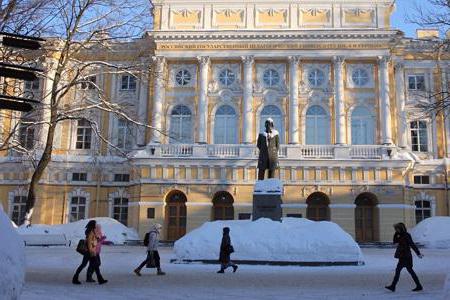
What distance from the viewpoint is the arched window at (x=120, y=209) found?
38.0 metres

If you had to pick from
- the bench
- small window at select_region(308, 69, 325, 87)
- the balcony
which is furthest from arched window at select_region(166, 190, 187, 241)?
small window at select_region(308, 69, 325, 87)

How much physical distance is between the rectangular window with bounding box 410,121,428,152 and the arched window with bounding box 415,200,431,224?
12.1ft

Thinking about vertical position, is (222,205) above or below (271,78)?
below

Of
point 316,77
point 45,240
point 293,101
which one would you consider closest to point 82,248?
point 45,240

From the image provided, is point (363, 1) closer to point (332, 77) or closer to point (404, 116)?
point (332, 77)

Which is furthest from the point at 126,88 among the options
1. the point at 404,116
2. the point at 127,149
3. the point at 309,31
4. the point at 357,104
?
the point at 404,116

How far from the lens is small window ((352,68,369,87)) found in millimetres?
38031

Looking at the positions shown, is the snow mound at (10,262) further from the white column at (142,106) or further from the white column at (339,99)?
the white column at (142,106)

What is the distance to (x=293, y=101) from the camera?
122 feet

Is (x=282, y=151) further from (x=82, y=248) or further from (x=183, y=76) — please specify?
(x=82, y=248)

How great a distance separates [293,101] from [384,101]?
6.08m

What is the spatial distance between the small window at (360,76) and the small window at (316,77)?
2.19 metres

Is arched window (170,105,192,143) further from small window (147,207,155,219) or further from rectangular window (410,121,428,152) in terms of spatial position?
rectangular window (410,121,428,152)

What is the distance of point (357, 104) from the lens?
124ft
